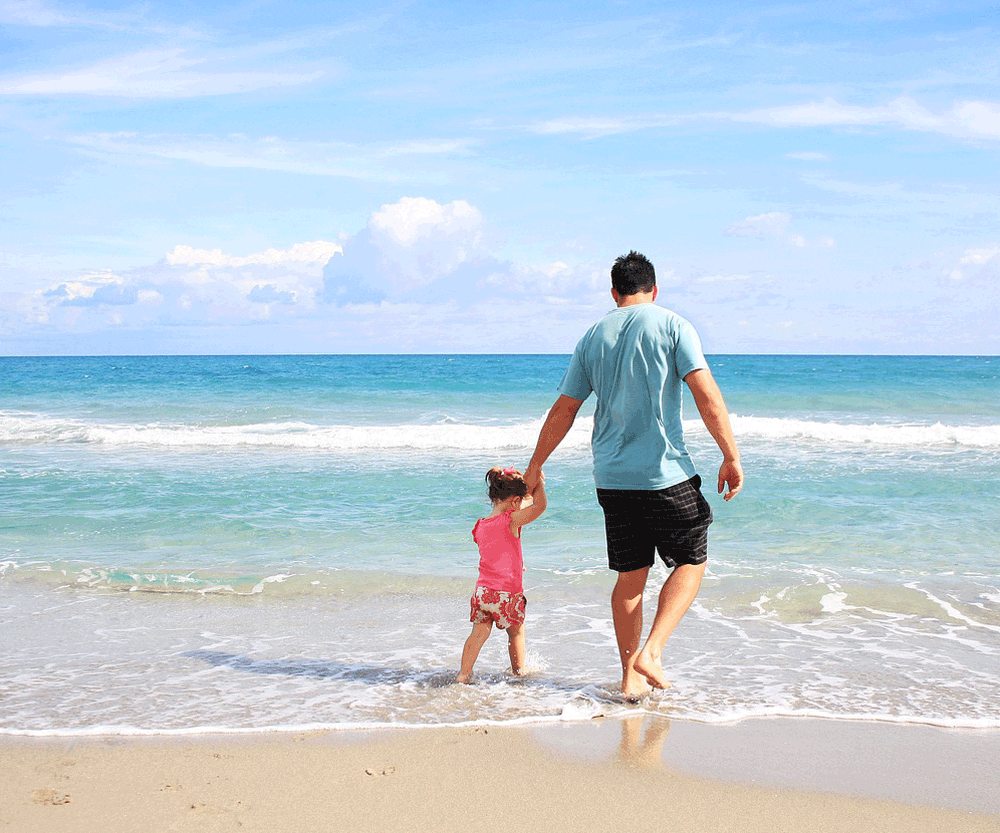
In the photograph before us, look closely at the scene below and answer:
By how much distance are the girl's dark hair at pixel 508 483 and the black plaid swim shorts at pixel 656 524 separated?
423 millimetres

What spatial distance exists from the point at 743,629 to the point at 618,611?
1.66m

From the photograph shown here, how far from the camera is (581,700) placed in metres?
4.00

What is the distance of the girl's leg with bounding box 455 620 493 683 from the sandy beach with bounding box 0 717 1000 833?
0.58m

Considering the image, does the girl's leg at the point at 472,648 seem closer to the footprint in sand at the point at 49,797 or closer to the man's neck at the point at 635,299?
the man's neck at the point at 635,299

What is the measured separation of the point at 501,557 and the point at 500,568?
0.17 ft

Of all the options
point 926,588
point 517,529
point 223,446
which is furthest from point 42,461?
point 926,588

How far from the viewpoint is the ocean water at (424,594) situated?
407cm

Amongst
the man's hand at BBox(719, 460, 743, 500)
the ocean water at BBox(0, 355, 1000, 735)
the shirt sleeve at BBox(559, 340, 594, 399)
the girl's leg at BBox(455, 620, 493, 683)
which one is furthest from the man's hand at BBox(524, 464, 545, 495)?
the ocean water at BBox(0, 355, 1000, 735)

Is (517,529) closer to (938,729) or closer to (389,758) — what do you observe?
(389,758)

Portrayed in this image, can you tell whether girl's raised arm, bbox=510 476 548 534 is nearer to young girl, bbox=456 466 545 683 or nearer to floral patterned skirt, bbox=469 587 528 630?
young girl, bbox=456 466 545 683

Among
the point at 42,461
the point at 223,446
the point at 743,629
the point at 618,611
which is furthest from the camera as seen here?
the point at 223,446

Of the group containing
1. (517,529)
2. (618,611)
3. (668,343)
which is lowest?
(618,611)

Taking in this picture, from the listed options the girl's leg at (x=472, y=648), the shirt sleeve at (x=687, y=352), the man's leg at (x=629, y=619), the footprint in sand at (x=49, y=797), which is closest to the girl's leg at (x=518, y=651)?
the girl's leg at (x=472, y=648)

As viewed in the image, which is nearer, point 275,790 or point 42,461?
point 275,790
